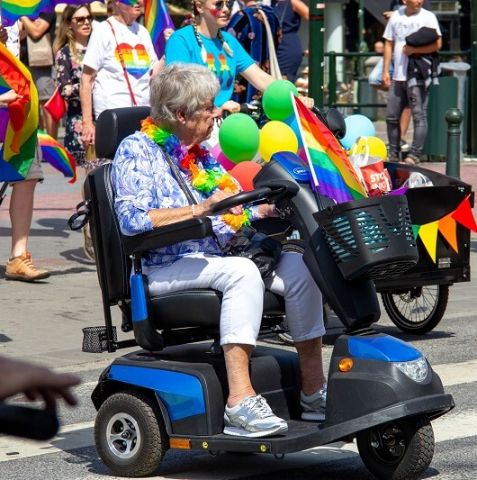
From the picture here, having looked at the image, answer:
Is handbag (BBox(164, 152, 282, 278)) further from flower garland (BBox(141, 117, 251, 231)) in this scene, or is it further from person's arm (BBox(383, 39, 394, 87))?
person's arm (BBox(383, 39, 394, 87))

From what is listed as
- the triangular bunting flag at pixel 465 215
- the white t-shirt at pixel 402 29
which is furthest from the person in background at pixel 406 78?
the triangular bunting flag at pixel 465 215

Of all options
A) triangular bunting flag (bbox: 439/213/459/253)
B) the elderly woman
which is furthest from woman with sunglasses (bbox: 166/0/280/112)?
the elderly woman

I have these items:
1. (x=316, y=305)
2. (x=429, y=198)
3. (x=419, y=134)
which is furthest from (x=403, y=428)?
(x=419, y=134)

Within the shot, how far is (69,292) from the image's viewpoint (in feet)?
30.2

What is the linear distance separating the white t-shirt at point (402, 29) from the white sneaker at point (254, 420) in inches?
450

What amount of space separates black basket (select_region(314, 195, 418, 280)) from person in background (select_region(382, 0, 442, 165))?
432 inches

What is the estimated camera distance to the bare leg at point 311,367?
503 cm

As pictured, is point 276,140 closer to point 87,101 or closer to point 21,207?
point 21,207

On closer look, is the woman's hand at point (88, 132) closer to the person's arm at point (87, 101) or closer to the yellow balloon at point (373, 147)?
the person's arm at point (87, 101)

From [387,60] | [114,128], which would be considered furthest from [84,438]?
[387,60]

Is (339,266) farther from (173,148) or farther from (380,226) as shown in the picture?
(173,148)

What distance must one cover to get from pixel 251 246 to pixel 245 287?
405 millimetres

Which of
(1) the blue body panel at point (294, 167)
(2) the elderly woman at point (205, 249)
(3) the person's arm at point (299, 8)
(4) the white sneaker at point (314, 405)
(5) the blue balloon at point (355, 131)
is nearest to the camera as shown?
(2) the elderly woman at point (205, 249)

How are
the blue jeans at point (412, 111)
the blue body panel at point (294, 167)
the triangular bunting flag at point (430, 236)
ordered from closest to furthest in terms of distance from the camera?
the blue body panel at point (294, 167)
the triangular bunting flag at point (430, 236)
the blue jeans at point (412, 111)
